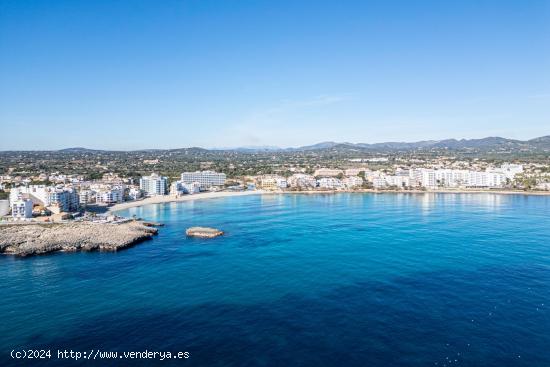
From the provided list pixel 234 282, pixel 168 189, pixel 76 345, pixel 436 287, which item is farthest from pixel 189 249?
pixel 168 189

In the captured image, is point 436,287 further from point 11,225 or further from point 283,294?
point 11,225

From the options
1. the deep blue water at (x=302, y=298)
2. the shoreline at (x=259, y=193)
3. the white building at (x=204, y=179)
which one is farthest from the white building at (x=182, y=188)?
the deep blue water at (x=302, y=298)

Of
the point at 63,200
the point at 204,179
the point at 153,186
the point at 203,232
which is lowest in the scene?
the point at 203,232

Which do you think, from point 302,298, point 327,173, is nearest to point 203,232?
point 302,298

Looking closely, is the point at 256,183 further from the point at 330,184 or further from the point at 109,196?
the point at 109,196

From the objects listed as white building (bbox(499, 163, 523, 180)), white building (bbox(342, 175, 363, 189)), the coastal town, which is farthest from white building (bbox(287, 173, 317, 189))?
white building (bbox(499, 163, 523, 180))

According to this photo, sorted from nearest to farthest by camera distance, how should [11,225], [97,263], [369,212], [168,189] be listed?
[97,263]
[11,225]
[369,212]
[168,189]

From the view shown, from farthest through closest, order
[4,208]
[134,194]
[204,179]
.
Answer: [204,179] → [134,194] → [4,208]
